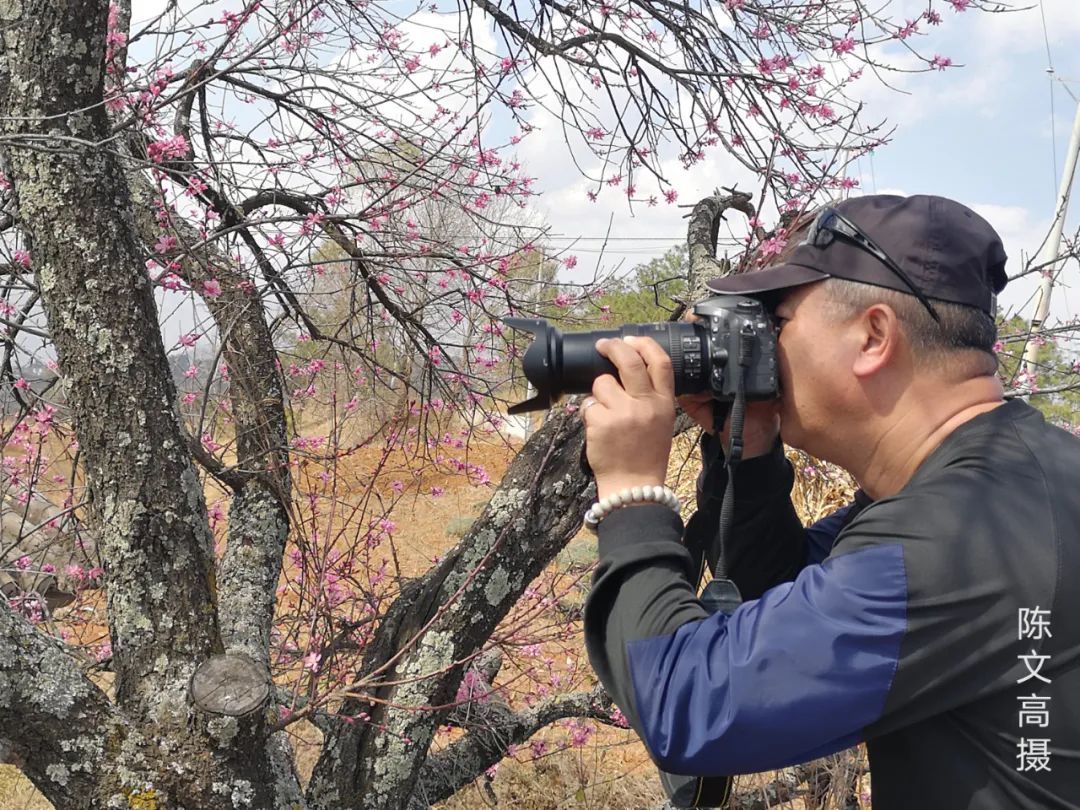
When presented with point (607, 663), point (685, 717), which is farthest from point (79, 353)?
point (685, 717)

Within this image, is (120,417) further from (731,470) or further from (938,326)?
(938,326)

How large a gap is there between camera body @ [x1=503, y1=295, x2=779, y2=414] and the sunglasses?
0.37ft

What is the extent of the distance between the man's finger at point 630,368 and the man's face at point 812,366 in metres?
0.18

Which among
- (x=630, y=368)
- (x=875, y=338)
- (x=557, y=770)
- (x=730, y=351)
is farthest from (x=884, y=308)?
(x=557, y=770)

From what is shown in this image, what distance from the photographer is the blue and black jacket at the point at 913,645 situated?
83 centimetres

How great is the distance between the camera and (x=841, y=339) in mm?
1037

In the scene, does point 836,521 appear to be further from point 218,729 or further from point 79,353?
point 79,353

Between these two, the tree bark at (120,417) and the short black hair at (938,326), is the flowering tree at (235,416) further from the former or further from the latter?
the short black hair at (938,326)

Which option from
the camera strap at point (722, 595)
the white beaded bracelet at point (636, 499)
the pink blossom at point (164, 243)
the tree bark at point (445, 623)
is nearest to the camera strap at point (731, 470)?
the camera strap at point (722, 595)

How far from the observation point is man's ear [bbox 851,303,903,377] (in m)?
1.00

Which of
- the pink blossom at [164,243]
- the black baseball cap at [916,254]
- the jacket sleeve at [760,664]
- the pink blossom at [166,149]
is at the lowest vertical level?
the jacket sleeve at [760,664]

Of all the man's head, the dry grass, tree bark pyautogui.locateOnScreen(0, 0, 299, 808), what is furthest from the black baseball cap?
the dry grass

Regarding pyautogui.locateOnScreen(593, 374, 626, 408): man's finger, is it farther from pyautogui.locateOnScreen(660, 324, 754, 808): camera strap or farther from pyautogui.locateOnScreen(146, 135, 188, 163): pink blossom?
pyautogui.locateOnScreen(146, 135, 188, 163): pink blossom

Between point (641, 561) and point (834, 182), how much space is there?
2.63m
